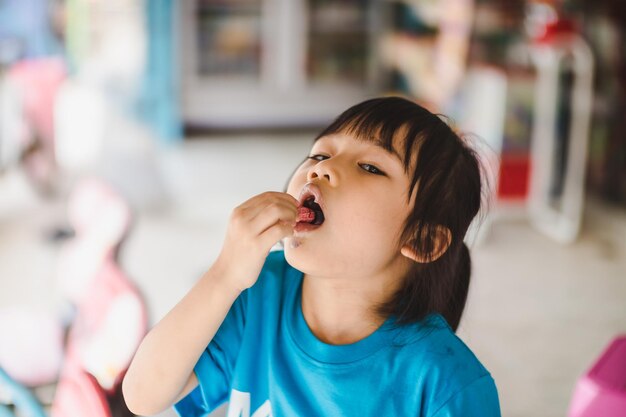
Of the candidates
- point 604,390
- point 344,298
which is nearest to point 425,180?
point 344,298

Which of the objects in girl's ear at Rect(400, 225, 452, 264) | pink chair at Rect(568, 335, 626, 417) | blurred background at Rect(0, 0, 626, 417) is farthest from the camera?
blurred background at Rect(0, 0, 626, 417)

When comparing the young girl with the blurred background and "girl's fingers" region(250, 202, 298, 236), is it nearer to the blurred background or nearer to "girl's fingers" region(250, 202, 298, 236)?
"girl's fingers" region(250, 202, 298, 236)

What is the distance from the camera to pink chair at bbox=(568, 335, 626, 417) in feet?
3.65

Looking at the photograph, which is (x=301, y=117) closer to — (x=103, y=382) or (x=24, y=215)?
(x=24, y=215)

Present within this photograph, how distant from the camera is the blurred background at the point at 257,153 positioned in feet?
4.87

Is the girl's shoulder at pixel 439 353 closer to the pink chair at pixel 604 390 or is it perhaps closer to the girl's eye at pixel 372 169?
the girl's eye at pixel 372 169

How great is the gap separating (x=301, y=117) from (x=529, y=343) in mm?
3199

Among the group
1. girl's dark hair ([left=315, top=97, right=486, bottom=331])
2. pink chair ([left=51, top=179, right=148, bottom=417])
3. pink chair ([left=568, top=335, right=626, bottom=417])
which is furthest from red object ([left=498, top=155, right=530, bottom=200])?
girl's dark hair ([left=315, top=97, right=486, bottom=331])

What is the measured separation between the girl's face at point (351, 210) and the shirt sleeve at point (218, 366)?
14 centimetres

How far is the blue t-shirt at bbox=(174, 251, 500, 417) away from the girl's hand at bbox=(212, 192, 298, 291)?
0.39 ft

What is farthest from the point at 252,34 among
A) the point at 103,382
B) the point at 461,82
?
the point at 103,382

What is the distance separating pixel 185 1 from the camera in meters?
5.23

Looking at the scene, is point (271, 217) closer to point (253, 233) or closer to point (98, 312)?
point (253, 233)

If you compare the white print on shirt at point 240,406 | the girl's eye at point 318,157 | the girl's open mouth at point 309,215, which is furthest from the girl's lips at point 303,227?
the white print on shirt at point 240,406
